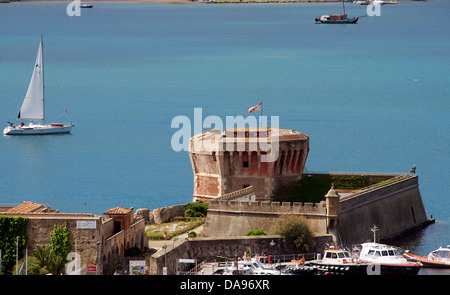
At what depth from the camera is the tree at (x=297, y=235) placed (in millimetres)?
71312

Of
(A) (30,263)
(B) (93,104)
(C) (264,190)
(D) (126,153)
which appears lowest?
(A) (30,263)

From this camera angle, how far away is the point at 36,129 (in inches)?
6186

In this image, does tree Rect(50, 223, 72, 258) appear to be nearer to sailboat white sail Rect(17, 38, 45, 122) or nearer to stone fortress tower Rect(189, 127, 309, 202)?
stone fortress tower Rect(189, 127, 309, 202)

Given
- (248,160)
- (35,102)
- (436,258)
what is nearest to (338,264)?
(436,258)

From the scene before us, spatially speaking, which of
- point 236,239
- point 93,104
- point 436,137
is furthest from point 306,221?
A: point 93,104

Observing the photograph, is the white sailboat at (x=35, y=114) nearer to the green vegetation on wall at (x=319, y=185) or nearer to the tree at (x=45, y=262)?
the green vegetation on wall at (x=319, y=185)

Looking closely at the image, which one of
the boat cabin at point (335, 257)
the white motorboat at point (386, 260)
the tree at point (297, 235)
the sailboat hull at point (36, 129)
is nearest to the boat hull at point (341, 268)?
the boat cabin at point (335, 257)

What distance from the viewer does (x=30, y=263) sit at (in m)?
65.3

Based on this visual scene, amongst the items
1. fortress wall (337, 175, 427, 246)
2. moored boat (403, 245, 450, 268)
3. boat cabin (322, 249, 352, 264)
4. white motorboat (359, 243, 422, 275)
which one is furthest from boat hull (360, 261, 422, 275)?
fortress wall (337, 175, 427, 246)

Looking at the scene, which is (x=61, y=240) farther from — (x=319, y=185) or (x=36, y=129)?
(x=36, y=129)

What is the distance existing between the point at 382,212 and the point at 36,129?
81844 mm

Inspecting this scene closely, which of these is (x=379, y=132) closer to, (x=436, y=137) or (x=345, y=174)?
(x=436, y=137)

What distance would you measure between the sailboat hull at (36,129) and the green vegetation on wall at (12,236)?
9076cm

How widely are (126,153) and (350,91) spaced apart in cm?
6187
